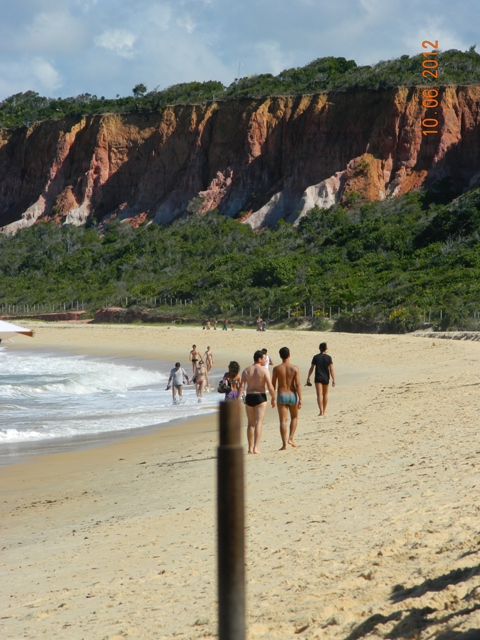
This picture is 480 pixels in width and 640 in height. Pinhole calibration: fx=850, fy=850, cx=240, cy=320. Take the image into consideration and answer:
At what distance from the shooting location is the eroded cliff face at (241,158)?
60.6 metres

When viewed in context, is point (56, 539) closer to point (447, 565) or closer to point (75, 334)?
point (447, 565)

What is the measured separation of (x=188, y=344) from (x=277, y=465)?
26169mm

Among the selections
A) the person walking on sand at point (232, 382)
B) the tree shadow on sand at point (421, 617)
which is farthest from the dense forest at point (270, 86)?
the tree shadow on sand at point (421, 617)

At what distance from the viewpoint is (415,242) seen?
49594mm

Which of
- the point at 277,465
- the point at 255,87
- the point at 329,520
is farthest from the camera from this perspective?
the point at 255,87

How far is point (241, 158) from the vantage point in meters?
70.0

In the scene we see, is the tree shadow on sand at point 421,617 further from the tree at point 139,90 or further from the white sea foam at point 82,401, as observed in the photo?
the tree at point 139,90

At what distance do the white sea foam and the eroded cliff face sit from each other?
127 ft

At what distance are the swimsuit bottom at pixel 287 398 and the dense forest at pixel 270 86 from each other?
56.6 meters

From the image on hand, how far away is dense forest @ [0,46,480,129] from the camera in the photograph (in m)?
64.9

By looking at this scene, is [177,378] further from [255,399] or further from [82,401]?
[255,399]

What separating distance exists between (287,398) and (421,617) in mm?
6108

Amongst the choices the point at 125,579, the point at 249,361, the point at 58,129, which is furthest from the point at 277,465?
the point at 58,129
